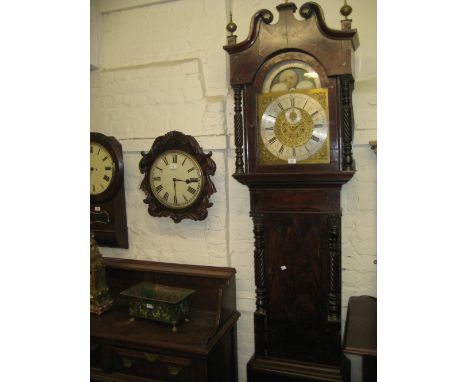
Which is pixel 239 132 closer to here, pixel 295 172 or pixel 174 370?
pixel 295 172

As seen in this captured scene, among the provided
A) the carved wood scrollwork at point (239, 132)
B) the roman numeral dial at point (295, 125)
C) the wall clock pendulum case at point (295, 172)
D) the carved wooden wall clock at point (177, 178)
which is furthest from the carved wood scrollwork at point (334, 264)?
the carved wooden wall clock at point (177, 178)

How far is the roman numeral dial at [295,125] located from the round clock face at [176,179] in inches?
20.7

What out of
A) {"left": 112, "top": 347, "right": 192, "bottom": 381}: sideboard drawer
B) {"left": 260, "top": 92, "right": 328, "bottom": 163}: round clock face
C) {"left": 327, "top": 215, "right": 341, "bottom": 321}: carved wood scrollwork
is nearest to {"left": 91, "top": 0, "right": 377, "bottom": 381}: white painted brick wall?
{"left": 327, "top": 215, "right": 341, "bottom": 321}: carved wood scrollwork

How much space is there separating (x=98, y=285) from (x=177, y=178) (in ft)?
2.81

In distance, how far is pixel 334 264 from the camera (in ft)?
6.53

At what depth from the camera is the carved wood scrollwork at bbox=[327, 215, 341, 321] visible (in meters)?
1.99

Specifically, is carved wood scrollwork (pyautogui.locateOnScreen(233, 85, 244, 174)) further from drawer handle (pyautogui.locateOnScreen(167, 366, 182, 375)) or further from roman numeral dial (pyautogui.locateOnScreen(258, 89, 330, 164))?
drawer handle (pyautogui.locateOnScreen(167, 366, 182, 375))

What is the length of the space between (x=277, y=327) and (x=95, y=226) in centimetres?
144

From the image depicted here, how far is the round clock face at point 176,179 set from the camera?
2.36 m

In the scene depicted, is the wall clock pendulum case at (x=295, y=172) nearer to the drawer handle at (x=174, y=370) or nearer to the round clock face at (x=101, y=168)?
the drawer handle at (x=174, y=370)

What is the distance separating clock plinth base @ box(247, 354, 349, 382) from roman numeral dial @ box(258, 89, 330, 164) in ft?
3.76

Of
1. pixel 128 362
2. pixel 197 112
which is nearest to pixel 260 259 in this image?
pixel 128 362
